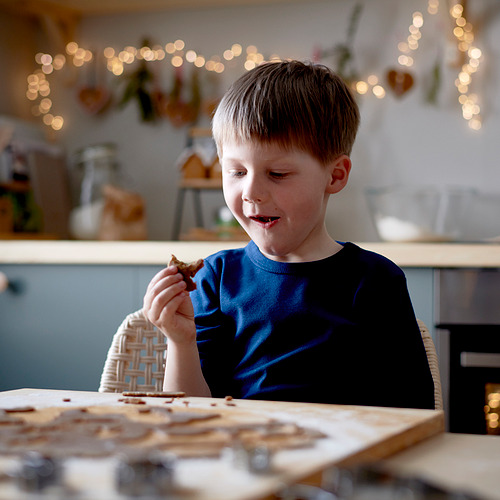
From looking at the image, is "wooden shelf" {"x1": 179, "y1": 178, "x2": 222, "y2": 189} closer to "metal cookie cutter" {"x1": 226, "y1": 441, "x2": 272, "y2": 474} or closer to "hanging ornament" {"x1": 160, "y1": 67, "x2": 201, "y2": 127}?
"hanging ornament" {"x1": 160, "y1": 67, "x2": 201, "y2": 127}

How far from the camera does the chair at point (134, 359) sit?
1080mm

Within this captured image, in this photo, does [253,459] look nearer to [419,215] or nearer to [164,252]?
[164,252]

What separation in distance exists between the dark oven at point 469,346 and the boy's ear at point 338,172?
863mm

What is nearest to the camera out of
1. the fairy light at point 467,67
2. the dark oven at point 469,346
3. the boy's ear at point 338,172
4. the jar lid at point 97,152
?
the boy's ear at point 338,172

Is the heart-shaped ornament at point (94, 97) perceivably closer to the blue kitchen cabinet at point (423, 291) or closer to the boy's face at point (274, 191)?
the blue kitchen cabinet at point (423, 291)

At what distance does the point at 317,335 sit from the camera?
1.01m

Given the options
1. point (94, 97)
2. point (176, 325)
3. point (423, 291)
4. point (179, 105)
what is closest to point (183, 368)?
point (176, 325)

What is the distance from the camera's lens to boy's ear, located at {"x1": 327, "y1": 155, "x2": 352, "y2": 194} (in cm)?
105

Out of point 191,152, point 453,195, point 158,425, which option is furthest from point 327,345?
point 191,152

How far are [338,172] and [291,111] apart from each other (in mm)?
129

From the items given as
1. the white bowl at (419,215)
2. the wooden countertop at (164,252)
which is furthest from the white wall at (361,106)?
the wooden countertop at (164,252)

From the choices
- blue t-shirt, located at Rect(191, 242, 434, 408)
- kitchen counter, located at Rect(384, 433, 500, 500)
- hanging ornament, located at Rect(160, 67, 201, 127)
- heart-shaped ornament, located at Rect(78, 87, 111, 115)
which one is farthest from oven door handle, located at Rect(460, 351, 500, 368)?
heart-shaped ornament, located at Rect(78, 87, 111, 115)

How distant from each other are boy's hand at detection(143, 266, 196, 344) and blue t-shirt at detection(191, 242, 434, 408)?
112mm

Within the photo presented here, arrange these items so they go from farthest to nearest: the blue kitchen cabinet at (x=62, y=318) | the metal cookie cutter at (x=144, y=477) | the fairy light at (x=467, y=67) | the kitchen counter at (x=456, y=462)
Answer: the fairy light at (x=467, y=67) → the blue kitchen cabinet at (x=62, y=318) → the kitchen counter at (x=456, y=462) → the metal cookie cutter at (x=144, y=477)
